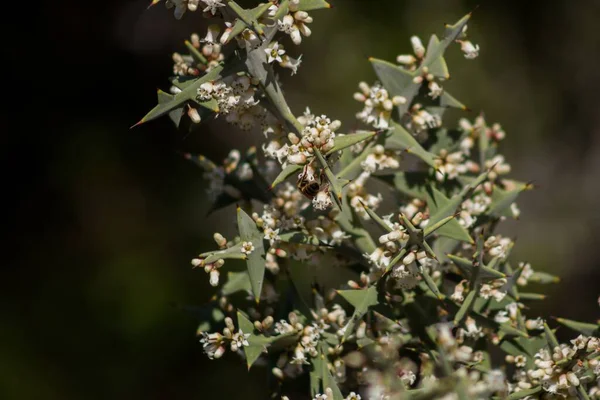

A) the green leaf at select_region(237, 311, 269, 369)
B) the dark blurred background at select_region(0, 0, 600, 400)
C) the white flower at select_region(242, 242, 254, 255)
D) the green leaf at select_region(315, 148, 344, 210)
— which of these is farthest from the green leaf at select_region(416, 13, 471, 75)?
the dark blurred background at select_region(0, 0, 600, 400)

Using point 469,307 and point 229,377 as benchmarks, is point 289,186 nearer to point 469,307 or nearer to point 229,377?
point 469,307

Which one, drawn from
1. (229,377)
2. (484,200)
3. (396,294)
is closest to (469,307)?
(396,294)

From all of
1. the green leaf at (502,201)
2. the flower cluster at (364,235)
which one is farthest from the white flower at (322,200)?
the green leaf at (502,201)

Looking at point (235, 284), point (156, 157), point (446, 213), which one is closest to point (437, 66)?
point (446, 213)

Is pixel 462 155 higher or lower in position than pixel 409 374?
higher

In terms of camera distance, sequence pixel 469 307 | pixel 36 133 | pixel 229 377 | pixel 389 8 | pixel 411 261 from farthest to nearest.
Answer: pixel 36 133 → pixel 389 8 → pixel 229 377 → pixel 469 307 → pixel 411 261

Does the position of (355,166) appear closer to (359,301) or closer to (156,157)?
(359,301)

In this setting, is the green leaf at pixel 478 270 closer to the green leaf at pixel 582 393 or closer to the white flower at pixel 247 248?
the green leaf at pixel 582 393
